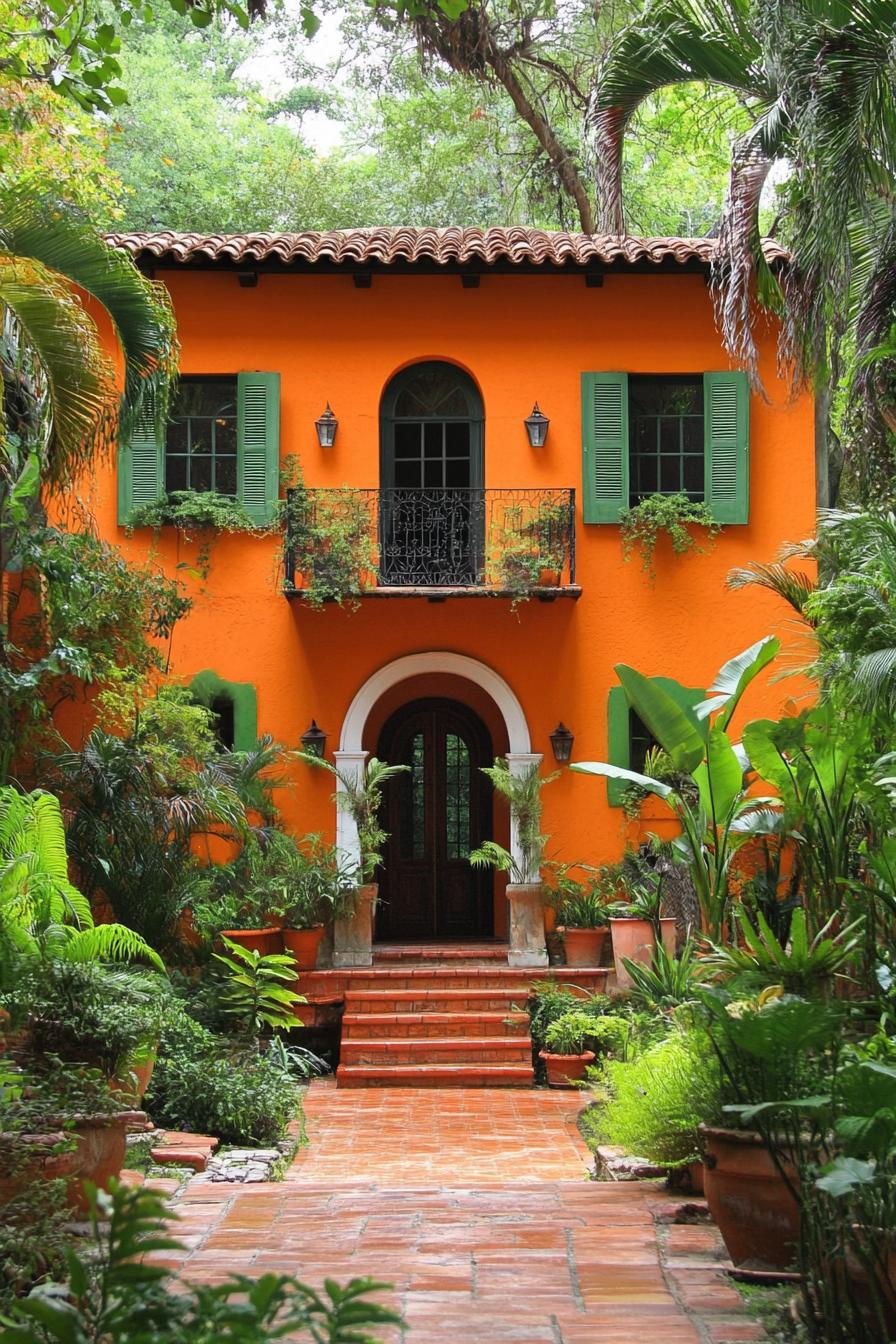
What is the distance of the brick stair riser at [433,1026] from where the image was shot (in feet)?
37.7

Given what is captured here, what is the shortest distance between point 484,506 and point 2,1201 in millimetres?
9392

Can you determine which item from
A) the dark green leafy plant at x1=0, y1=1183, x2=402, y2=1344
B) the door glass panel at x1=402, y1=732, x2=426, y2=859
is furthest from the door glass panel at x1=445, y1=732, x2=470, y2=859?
the dark green leafy plant at x1=0, y1=1183, x2=402, y2=1344

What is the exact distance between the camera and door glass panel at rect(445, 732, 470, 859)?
47.2 feet

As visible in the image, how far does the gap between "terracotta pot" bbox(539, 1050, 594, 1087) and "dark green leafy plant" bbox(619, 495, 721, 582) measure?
4.62m

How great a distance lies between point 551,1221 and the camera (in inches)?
223

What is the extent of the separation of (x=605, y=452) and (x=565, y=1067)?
563cm

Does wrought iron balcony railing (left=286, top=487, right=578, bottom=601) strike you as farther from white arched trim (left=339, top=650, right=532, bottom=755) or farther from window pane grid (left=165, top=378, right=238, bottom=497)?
window pane grid (left=165, top=378, right=238, bottom=497)

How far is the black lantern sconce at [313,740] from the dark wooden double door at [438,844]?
1.42 meters

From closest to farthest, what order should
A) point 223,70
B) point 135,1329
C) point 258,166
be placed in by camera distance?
point 135,1329
point 258,166
point 223,70

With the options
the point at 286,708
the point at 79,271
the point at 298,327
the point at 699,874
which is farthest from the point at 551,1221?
the point at 298,327

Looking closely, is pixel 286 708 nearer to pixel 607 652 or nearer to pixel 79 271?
pixel 607 652

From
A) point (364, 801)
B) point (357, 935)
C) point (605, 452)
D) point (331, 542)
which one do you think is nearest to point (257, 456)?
point (331, 542)

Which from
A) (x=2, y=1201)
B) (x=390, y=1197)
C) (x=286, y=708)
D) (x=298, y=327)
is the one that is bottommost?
(x=390, y=1197)

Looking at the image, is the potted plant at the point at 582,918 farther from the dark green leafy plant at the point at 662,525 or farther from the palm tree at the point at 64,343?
the palm tree at the point at 64,343
